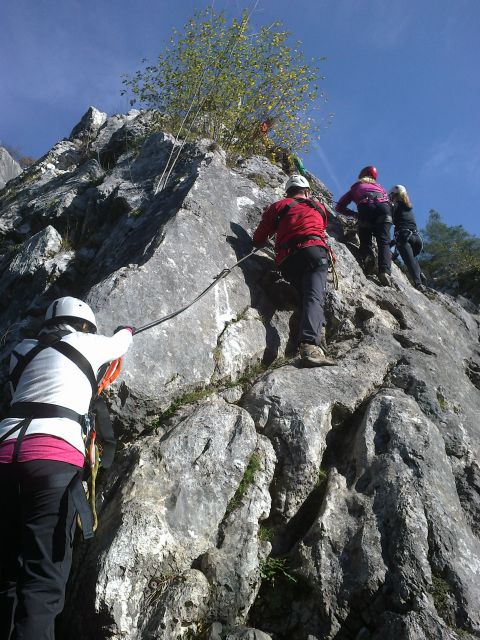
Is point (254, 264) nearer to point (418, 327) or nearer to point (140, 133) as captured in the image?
point (418, 327)

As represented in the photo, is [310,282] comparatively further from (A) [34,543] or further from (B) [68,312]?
(A) [34,543]

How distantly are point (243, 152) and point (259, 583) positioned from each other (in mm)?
9123

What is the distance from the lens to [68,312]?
15.2ft

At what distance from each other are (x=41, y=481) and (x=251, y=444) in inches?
89.5

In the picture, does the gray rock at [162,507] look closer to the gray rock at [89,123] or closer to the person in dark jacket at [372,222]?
the person in dark jacket at [372,222]

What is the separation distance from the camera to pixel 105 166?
12312 millimetres

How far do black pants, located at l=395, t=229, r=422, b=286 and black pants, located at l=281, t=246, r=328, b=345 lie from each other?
4.23 metres

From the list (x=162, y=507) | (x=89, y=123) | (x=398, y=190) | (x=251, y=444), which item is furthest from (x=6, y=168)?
(x=162, y=507)

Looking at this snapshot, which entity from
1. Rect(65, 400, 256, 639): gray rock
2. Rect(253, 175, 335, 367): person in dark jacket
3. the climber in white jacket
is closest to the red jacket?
Rect(253, 175, 335, 367): person in dark jacket

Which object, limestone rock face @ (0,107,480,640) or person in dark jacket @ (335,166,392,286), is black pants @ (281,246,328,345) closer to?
limestone rock face @ (0,107,480,640)

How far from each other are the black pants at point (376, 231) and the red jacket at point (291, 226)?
2.15 metres

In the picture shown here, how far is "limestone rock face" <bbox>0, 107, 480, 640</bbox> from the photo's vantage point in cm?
411

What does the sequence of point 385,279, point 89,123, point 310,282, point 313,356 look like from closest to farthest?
point 313,356
point 310,282
point 385,279
point 89,123

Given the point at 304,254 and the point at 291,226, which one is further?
the point at 291,226
